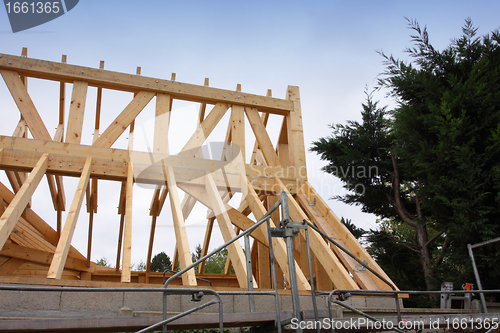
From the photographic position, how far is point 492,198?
20.7 feet

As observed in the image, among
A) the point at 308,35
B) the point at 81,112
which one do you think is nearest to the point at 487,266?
the point at 81,112

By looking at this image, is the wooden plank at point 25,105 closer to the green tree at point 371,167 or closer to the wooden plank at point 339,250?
the wooden plank at point 339,250

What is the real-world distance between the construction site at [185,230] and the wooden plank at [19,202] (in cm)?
2

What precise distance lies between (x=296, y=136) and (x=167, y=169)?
2.64 meters

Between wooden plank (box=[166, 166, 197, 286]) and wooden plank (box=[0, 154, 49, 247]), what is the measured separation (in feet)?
6.00

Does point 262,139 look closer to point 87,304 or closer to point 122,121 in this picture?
point 122,121

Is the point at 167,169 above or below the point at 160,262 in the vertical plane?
above

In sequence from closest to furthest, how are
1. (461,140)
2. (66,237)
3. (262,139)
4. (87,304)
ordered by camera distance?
(87,304)
(66,237)
(461,140)
(262,139)

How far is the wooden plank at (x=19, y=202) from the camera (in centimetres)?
433

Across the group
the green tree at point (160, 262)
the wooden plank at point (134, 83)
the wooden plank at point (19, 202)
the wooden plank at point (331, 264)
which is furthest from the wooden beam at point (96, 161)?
the green tree at point (160, 262)

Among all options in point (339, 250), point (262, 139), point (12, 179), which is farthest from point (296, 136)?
point (12, 179)

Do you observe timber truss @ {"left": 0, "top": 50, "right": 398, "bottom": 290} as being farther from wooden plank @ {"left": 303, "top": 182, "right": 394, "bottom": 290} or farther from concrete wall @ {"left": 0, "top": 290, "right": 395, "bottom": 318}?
concrete wall @ {"left": 0, "top": 290, "right": 395, "bottom": 318}

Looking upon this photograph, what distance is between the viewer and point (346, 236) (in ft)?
18.9

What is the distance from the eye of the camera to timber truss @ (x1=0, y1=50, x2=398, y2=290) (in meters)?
5.18
